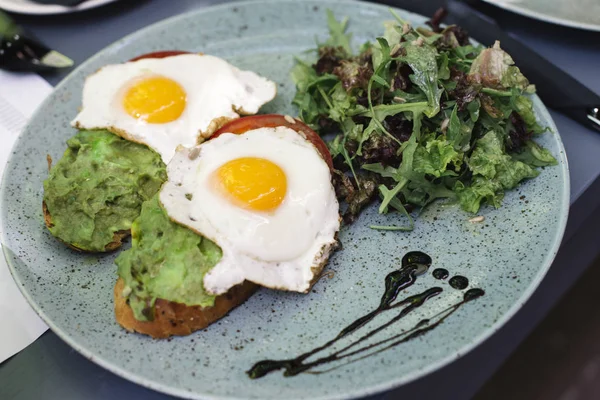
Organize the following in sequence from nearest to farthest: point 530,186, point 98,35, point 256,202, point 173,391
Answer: point 173,391, point 256,202, point 530,186, point 98,35

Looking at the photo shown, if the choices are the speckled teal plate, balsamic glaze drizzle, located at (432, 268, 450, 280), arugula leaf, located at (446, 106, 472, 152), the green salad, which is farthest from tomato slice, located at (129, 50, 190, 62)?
balsamic glaze drizzle, located at (432, 268, 450, 280)

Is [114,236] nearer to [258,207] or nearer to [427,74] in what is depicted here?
[258,207]

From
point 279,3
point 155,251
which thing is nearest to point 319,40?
point 279,3

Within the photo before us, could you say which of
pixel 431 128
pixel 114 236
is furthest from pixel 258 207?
pixel 431 128

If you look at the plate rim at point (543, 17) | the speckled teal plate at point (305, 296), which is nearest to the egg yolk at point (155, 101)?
the speckled teal plate at point (305, 296)

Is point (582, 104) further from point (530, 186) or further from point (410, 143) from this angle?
point (410, 143)

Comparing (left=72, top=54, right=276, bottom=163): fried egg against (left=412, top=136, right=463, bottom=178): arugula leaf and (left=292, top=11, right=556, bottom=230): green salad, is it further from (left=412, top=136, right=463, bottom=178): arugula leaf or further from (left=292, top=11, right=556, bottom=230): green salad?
(left=412, top=136, right=463, bottom=178): arugula leaf

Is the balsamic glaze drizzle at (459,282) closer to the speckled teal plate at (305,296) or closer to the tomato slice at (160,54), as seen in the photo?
the speckled teal plate at (305,296)
